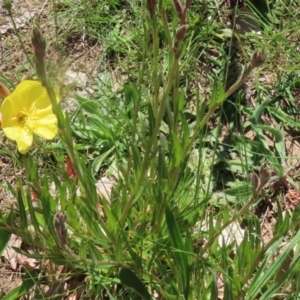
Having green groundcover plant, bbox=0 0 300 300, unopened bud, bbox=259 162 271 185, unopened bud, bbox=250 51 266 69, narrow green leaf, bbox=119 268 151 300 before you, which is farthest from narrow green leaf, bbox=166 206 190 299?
unopened bud, bbox=250 51 266 69

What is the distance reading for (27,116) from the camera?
1.12 m

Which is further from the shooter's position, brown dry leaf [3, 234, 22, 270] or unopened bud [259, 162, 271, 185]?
brown dry leaf [3, 234, 22, 270]

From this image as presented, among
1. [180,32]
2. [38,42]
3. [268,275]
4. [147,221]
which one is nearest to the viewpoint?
[38,42]

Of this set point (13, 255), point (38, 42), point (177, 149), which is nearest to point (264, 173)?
point (177, 149)

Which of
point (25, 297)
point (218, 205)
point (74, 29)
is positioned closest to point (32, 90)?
point (25, 297)

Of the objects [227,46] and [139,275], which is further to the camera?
[227,46]

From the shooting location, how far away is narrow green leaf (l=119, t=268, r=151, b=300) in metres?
1.37

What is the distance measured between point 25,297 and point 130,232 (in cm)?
37

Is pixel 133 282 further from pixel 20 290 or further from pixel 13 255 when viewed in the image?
pixel 13 255

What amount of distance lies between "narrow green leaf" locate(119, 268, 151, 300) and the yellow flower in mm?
452

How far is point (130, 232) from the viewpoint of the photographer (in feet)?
4.76

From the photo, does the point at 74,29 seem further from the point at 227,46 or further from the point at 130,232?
the point at 130,232

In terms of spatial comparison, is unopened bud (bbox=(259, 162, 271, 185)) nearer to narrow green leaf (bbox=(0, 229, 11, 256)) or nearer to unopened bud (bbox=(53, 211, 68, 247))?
unopened bud (bbox=(53, 211, 68, 247))

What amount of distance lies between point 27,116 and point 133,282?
0.53 meters
